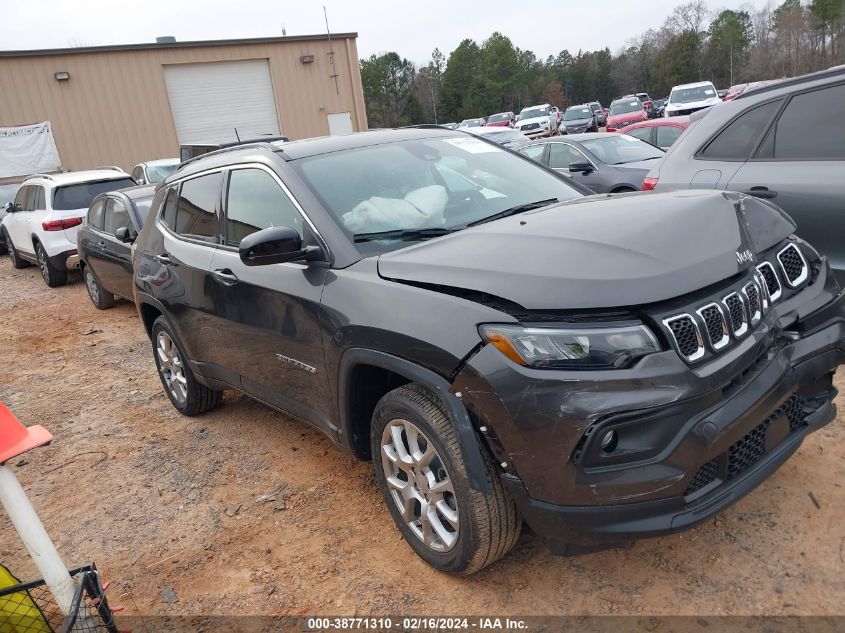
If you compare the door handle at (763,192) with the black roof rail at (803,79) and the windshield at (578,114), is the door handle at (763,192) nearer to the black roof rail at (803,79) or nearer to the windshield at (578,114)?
the black roof rail at (803,79)

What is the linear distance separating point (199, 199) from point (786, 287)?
3.22m

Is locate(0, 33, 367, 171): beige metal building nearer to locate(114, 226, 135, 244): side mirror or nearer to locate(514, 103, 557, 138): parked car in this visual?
locate(514, 103, 557, 138): parked car

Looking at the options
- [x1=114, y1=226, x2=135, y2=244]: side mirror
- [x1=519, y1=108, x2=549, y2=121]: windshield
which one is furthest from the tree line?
[x1=114, y1=226, x2=135, y2=244]: side mirror

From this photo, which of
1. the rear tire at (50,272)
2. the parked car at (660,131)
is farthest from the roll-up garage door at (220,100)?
the parked car at (660,131)

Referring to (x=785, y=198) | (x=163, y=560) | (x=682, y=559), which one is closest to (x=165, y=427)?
(x=163, y=560)

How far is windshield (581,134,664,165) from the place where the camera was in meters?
9.30

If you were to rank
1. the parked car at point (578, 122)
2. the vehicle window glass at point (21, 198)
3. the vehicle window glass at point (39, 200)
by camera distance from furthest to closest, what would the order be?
1. the parked car at point (578, 122)
2. the vehicle window glass at point (21, 198)
3. the vehicle window glass at point (39, 200)

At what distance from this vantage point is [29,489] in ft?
13.0

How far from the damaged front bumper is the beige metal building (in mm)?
22348

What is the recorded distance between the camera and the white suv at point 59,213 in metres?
10.1

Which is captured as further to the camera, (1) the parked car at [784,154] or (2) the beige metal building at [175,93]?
(2) the beige metal building at [175,93]

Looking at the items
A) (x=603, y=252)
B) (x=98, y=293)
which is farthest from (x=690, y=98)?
(x=603, y=252)

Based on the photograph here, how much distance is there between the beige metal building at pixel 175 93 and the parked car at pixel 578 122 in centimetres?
1076

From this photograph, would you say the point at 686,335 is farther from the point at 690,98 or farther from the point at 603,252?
the point at 690,98
